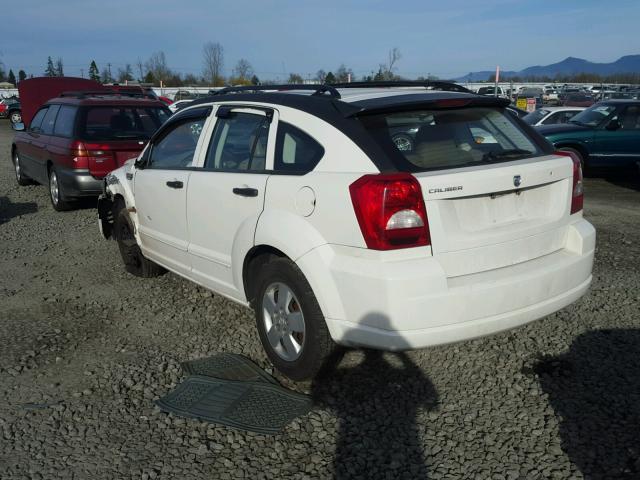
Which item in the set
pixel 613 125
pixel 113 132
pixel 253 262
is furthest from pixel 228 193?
pixel 613 125

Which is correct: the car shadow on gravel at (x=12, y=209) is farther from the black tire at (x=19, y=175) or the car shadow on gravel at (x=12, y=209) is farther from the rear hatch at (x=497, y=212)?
the rear hatch at (x=497, y=212)

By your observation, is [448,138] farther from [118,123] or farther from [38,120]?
[38,120]

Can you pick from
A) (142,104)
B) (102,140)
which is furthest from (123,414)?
(142,104)

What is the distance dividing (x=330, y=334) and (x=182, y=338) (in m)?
1.56

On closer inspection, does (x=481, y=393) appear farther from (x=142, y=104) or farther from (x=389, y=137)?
(x=142, y=104)

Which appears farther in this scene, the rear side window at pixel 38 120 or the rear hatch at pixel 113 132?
the rear side window at pixel 38 120

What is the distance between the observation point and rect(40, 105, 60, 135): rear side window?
957cm

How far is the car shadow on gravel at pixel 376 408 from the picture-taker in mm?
2934

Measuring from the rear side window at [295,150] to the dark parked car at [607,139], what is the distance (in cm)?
923

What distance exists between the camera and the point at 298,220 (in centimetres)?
341

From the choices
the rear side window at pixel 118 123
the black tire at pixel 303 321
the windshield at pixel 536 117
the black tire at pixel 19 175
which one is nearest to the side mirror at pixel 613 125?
the windshield at pixel 536 117

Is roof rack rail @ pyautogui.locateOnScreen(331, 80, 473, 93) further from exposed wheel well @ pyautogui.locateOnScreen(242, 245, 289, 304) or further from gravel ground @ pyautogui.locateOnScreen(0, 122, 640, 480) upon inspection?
gravel ground @ pyautogui.locateOnScreen(0, 122, 640, 480)

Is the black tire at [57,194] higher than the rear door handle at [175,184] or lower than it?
lower

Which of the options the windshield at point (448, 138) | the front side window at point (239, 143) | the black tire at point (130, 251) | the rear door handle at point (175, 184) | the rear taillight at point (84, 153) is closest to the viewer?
the windshield at point (448, 138)
